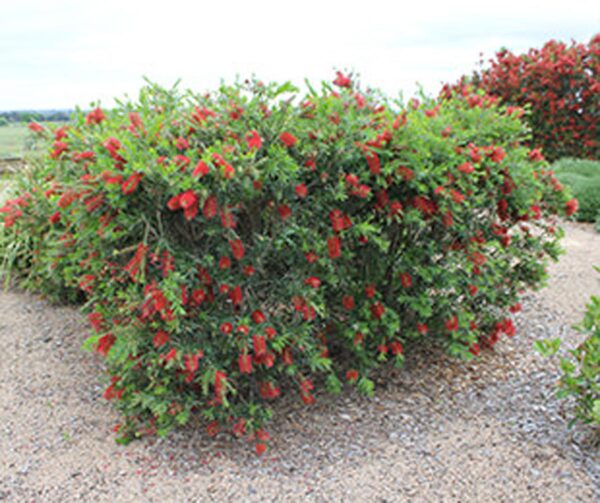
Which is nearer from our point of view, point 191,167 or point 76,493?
point 191,167

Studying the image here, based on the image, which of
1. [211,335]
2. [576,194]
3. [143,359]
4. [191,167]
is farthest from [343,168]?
[576,194]

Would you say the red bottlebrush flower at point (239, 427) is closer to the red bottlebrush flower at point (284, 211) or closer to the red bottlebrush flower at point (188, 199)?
the red bottlebrush flower at point (284, 211)

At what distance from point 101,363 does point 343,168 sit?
2114 millimetres

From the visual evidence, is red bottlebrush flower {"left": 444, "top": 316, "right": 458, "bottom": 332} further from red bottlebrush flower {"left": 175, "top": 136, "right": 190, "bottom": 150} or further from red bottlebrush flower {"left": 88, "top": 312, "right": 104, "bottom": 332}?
red bottlebrush flower {"left": 88, "top": 312, "right": 104, "bottom": 332}

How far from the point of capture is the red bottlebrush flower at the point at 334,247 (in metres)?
2.97

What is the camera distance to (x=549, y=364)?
3.91 meters

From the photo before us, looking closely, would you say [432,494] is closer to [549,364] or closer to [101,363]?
[549,364]

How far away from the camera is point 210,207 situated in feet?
8.54

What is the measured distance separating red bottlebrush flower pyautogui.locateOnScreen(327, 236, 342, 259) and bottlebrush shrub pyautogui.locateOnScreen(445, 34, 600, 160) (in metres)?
8.57

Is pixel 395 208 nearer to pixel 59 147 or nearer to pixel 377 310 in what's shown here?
pixel 377 310

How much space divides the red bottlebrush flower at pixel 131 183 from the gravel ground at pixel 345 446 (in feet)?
4.37

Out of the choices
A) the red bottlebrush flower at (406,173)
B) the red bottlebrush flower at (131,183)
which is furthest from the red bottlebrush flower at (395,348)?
the red bottlebrush flower at (131,183)

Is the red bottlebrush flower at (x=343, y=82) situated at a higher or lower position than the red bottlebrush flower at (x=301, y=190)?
higher

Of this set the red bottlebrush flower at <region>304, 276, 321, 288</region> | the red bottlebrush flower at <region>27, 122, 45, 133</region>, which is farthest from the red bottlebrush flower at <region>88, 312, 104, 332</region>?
the red bottlebrush flower at <region>27, 122, 45, 133</region>
